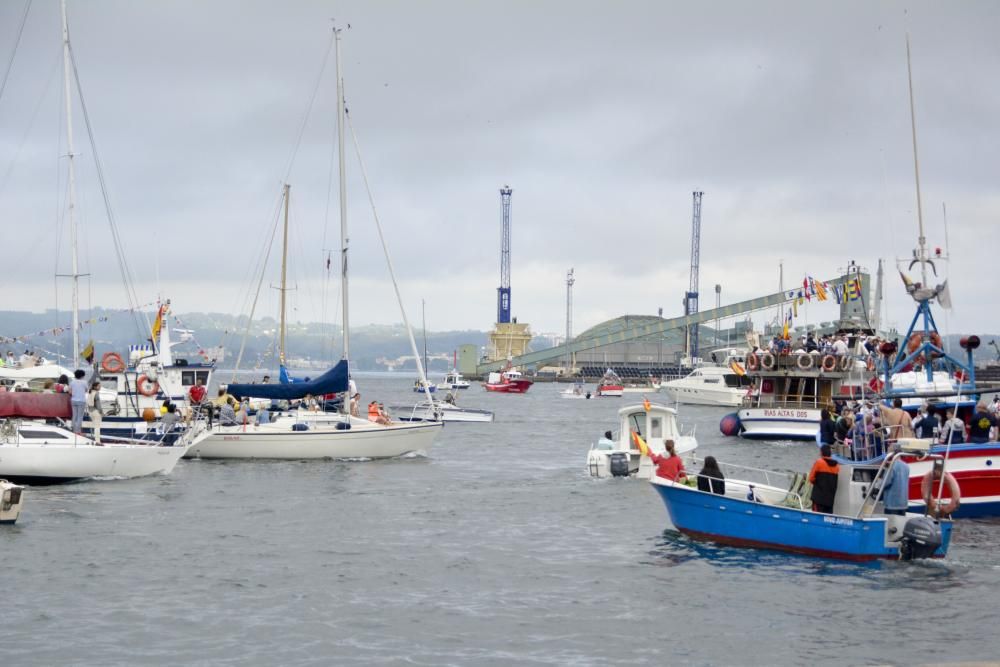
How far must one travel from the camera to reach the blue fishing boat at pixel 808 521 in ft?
73.2

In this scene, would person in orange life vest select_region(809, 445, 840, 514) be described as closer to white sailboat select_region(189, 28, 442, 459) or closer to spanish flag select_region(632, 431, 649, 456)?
spanish flag select_region(632, 431, 649, 456)

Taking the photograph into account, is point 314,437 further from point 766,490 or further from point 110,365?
point 766,490

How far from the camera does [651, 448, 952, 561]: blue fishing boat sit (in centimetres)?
2231

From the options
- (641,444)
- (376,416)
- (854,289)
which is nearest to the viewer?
(641,444)

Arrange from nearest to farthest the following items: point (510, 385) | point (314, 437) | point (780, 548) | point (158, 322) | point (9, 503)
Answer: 1. point (780, 548)
2. point (9, 503)
3. point (314, 437)
4. point (158, 322)
5. point (510, 385)

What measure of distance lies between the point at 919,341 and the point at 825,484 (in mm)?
14065

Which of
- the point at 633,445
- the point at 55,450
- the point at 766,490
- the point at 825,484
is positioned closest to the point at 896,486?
the point at 825,484

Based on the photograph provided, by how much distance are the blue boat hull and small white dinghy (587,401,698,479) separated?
1317 centimetres

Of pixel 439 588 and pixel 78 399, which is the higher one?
pixel 78 399

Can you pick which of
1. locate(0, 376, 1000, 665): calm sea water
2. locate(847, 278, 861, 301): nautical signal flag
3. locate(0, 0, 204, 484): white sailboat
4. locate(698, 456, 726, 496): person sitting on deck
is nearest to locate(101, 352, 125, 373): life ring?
locate(0, 0, 204, 484): white sailboat

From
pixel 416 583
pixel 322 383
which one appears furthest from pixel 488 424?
pixel 416 583

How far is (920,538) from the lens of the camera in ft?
72.0

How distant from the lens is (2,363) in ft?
160

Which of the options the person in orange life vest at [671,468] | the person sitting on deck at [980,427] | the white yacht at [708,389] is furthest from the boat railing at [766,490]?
the white yacht at [708,389]
